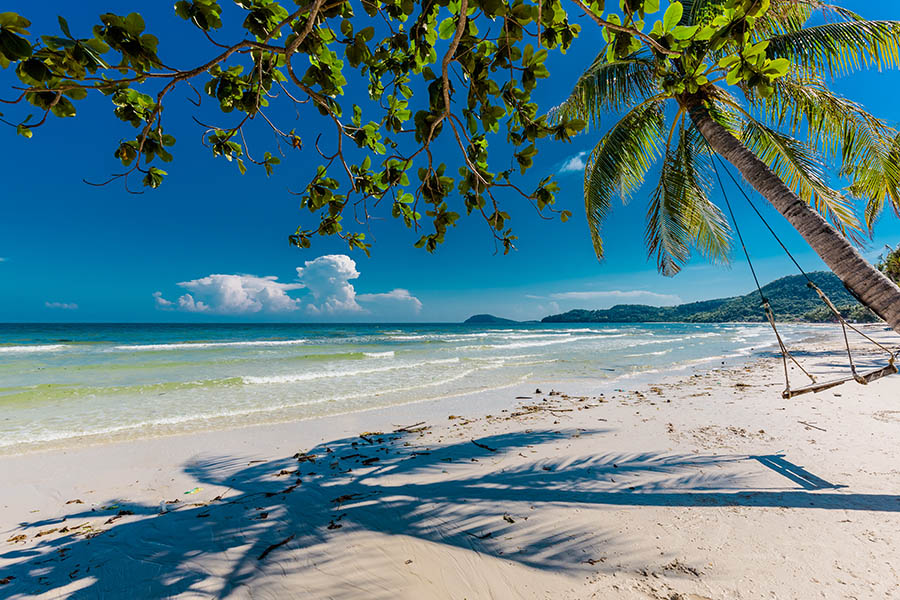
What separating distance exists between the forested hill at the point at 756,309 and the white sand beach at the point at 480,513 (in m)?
49.7

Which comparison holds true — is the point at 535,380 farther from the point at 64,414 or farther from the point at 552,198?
the point at 64,414

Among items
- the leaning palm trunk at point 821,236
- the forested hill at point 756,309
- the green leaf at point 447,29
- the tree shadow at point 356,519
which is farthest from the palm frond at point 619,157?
the forested hill at point 756,309

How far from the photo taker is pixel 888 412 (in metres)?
4.84

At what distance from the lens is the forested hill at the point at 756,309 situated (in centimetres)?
5534

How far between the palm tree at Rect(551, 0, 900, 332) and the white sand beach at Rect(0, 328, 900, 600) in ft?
5.61

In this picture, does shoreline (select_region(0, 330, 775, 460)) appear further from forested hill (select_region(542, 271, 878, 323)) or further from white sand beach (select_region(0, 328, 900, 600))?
forested hill (select_region(542, 271, 878, 323))

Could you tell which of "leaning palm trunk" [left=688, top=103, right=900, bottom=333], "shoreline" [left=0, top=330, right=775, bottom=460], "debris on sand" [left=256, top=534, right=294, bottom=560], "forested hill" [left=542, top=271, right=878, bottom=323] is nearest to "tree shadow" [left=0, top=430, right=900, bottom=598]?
"debris on sand" [left=256, top=534, right=294, bottom=560]

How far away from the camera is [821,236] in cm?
297

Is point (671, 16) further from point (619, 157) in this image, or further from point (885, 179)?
point (619, 157)

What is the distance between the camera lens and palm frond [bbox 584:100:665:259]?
5.89 meters

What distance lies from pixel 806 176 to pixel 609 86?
297 centimetres

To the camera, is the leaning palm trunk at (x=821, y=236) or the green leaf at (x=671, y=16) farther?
the leaning palm trunk at (x=821, y=236)

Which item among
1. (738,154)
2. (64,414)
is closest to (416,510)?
(738,154)

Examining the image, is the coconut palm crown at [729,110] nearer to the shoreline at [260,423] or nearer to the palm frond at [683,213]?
the palm frond at [683,213]
